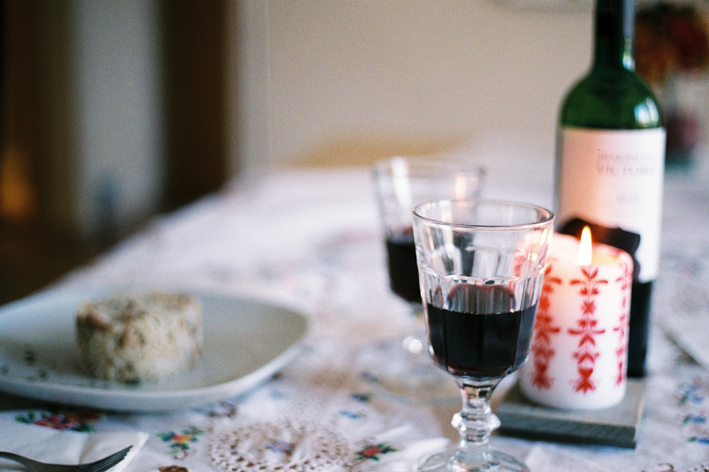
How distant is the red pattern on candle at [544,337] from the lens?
0.65m

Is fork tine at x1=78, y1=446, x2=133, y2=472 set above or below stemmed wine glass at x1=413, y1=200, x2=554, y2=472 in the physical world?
below

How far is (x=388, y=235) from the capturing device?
881 millimetres

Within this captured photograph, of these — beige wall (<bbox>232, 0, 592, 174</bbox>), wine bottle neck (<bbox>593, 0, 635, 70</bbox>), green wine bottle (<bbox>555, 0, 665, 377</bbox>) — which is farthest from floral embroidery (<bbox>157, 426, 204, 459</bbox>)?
beige wall (<bbox>232, 0, 592, 174</bbox>)

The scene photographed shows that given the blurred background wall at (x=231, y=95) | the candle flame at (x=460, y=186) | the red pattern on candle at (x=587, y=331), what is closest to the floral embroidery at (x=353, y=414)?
the red pattern on candle at (x=587, y=331)

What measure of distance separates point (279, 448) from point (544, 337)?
0.97ft

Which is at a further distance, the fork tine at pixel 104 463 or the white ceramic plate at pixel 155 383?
the white ceramic plate at pixel 155 383

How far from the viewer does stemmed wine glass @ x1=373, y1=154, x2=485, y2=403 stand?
0.84 m

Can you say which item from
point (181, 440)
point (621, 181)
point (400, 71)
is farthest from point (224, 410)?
point (400, 71)

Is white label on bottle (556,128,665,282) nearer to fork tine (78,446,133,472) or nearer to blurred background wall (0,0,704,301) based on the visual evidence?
fork tine (78,446,133,472)

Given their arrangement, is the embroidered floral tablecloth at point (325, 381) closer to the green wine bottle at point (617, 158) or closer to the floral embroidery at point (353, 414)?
the floral embroidery at point (353, 414)

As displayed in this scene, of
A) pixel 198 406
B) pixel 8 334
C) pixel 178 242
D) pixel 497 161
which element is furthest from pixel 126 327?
pixel 497 161

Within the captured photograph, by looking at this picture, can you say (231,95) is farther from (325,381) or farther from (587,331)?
(587,331)

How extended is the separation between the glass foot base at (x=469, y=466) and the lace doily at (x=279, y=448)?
76 mm

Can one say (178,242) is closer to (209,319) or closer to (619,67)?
(209,319)
